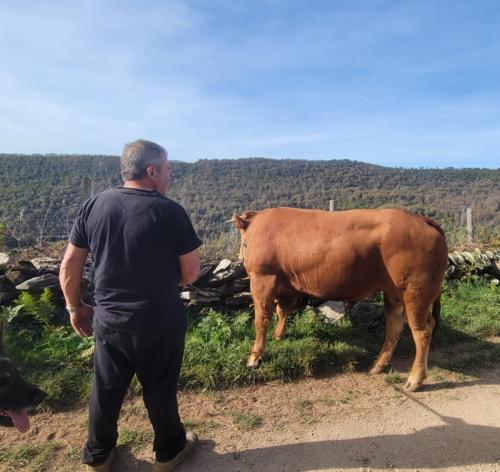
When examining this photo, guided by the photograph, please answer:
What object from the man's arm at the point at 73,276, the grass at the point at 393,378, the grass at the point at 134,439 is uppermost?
the man's arm at the point at 73,276

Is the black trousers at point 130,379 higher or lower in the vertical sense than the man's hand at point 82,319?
lower

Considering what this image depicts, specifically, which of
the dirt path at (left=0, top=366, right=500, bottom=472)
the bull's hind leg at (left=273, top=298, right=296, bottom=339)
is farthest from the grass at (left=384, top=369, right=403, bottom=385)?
the bull's hind leg at (left=273, top=298, right=296, bottom=339)

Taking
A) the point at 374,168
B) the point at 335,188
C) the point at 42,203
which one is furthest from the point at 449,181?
the point at 42,203

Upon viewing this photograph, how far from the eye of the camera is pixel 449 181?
4631cm

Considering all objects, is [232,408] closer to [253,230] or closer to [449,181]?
[253,230]

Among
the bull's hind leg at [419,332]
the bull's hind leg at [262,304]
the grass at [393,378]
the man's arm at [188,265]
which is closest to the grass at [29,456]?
the man's arm at [188,265]

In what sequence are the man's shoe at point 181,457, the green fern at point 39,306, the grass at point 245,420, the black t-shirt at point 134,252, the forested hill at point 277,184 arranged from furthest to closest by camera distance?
1. the forested hill at point 277,184
2. the green fern at point 39,306
3. the grass at point 245,420
4. the man's shoe at point 181,457
5. the black t-shirt at point 134,252

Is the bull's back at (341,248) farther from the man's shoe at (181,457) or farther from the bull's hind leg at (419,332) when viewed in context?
the man's shoe at (181,457)

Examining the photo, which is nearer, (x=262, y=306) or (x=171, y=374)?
(x=171, y=374)

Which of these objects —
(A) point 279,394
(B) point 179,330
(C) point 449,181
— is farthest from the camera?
(C) point 449,181

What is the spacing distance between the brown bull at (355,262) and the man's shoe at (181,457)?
129 centimetres

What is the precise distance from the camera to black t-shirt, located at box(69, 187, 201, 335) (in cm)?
244

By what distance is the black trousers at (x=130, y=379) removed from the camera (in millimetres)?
2527

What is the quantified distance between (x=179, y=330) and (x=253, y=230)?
7.72ft
